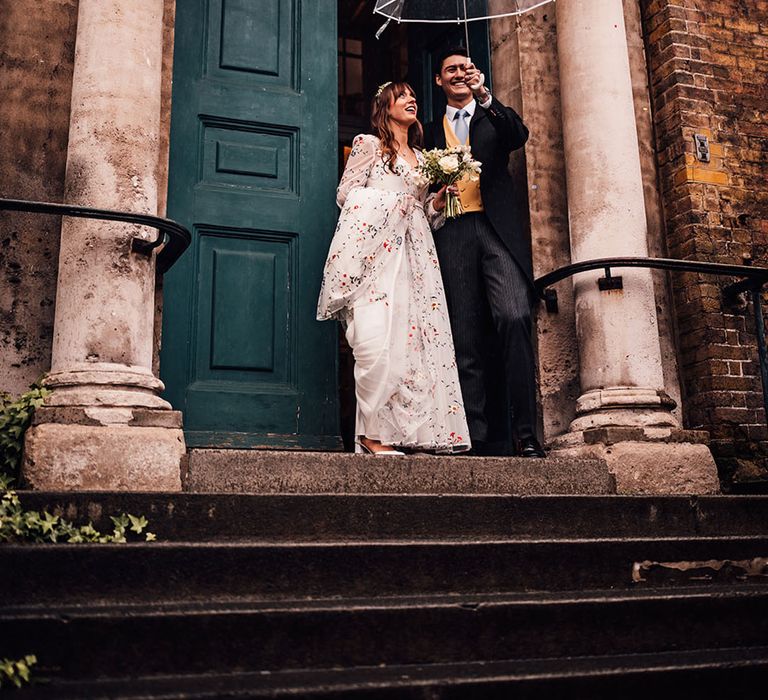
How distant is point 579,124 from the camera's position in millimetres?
5566

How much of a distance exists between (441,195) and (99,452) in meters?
2.27

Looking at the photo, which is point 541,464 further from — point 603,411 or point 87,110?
point 87,110

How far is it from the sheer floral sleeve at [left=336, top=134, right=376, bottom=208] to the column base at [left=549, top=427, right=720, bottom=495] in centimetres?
178

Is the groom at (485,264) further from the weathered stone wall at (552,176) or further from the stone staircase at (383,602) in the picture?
the stone staircase at (383,602)

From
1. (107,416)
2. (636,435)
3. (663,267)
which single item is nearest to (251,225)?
(107,416)

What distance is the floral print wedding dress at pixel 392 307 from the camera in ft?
15.6

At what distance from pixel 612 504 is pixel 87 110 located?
2.95 m

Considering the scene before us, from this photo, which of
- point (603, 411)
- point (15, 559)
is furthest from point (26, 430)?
point (603, 411)

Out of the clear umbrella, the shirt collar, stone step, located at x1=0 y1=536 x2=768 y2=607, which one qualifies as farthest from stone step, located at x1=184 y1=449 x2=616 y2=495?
the clear umbrella

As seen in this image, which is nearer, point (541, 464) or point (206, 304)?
point (541, 464)

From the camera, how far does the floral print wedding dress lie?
4.77m

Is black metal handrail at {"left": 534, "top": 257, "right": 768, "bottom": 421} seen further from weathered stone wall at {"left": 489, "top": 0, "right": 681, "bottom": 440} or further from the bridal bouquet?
the bridal bouquet

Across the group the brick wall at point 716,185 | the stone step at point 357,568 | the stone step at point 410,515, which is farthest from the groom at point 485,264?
the stone step at point 357,568

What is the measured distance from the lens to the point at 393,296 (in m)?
4.92
